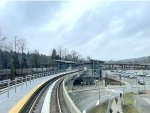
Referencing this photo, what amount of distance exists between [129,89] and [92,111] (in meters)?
41.9

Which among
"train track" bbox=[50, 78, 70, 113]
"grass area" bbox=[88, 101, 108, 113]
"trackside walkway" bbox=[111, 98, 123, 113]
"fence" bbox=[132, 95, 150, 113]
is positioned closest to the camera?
"train track" bbox=[50, 78, 70, 113]

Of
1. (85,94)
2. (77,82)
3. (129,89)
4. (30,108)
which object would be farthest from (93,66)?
(30,108)

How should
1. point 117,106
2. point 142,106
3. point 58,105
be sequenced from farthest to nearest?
point 117,106 → point 142,106 → point 58,105

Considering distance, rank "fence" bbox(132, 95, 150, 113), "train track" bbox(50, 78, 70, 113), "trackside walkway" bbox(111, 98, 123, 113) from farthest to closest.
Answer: "trackside walkway" bbox(111, 98, 123, 113), "fence" bbox(132, 95, 150, 113), "train track" bbox(50, 78, 70, 113)

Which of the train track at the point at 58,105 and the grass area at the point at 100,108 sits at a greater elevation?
the train track at the point at 58,105

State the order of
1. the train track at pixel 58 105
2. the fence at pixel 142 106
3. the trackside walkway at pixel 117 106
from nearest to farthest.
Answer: the train track at pixel 58 105 → the fence at pixel 142 106 → the trackside walkway at pixel 117 106

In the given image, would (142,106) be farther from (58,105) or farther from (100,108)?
(58,105)

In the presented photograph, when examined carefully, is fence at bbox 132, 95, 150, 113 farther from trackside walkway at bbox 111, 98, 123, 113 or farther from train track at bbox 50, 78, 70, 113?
train track at bbox 50, 78, 70, 113

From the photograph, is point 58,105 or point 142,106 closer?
point 58,105

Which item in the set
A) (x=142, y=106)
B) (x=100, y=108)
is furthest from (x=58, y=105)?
(x=142, y=106)

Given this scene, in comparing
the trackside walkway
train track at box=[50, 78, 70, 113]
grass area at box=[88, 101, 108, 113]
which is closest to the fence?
the trackside walkway

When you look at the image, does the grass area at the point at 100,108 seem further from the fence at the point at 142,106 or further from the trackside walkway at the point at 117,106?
the fence at the point at 142,106

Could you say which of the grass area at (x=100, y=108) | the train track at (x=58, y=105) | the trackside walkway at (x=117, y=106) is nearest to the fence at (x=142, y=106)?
the trackside walkway at (x=117, y=106)

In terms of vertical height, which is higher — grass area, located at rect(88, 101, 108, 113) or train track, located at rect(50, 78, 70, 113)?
train track, located at rect(50, 78, 70, 113)
